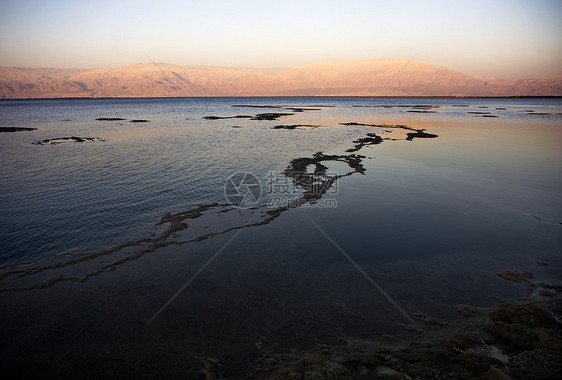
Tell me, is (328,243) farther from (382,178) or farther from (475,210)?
(382,178)

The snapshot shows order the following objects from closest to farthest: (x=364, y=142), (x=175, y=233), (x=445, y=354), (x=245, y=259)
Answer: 1. (x=445, y=354)
2. (x=245, y=259)
3. (x=175, y=233)
4. (x=364, y=142)

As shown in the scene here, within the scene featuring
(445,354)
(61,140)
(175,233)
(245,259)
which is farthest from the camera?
(61,140)

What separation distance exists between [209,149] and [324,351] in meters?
20.5

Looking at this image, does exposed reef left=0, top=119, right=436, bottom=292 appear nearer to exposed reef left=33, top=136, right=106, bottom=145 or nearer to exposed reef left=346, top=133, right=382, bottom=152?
exposed reef left=346, top=133, right=382, bottom=152

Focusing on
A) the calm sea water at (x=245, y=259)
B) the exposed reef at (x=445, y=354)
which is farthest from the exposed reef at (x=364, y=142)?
the exposed reef at (x=445, y=354)

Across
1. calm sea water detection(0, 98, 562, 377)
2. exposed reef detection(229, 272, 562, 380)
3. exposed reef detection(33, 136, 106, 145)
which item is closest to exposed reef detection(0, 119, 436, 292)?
calm sea water detection(0, 98, 562, 377)

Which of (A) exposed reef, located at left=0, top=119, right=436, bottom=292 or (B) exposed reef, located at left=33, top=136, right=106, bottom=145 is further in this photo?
(B) exposed reef, located at left=33, top=136, right=106, bottom=145

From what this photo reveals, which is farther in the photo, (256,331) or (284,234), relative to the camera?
(284,234)

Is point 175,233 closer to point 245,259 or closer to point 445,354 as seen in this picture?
point 245,259

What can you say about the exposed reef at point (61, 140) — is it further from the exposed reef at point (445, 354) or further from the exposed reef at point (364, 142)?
the exposed reef at point (445, 354)

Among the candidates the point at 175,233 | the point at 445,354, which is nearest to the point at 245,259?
the point at 175,233

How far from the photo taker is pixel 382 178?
1523cm

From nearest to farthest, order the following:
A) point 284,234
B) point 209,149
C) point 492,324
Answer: point 492,324
point 284,234
point 209,149

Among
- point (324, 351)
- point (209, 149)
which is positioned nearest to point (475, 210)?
point (324, 351)
